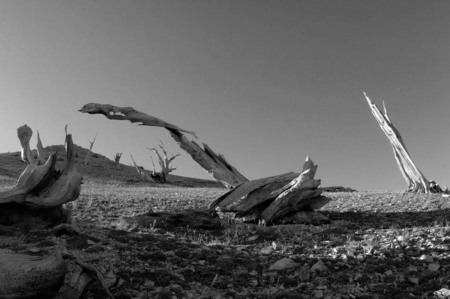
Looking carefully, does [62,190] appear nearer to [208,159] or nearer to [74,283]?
[74,283]

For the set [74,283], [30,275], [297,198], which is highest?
[297,198]

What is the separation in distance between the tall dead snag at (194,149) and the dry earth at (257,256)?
151 inches

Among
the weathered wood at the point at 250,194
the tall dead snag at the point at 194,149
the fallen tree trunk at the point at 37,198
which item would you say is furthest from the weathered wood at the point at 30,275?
the tall dead snag at the point at 194,149

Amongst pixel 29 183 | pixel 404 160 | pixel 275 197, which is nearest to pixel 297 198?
pixel 275 197

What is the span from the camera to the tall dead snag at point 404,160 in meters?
22.0

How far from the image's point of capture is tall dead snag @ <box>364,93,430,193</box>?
22.0 meters

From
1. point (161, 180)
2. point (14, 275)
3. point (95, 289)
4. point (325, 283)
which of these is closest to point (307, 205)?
point (325, 283)

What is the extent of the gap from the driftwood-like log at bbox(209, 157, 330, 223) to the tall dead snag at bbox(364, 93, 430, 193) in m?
10.5

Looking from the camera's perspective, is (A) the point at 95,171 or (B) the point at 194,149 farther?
(A) the point at 95,171

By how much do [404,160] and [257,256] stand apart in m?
17.3

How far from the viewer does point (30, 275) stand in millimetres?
4977

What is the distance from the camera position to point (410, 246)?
8898mm

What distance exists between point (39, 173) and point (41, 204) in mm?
894

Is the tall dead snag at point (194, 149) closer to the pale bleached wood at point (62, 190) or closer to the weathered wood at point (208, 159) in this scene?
the weathered wood at point (208, 159)
